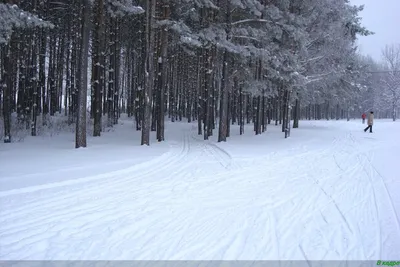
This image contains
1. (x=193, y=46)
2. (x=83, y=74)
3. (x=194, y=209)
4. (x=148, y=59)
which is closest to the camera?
(x=194, y=209)

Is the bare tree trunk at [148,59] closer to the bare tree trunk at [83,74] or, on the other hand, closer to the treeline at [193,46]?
the treeline at [193,46]

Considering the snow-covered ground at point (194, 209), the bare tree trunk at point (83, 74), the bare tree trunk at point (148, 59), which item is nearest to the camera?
the snow-covered ground at point (194, 209)

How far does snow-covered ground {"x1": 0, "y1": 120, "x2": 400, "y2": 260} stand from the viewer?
459 centimetres

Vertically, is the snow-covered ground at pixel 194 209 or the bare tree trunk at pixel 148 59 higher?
the bare tree trunk at pixel 148 59

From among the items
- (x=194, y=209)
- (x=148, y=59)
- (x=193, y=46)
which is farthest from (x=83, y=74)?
(x=194, y=209)

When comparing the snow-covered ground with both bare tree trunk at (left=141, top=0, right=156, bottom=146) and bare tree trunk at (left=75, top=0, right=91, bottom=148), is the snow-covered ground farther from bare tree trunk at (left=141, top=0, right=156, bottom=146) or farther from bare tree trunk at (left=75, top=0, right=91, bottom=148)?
bare tree trunk at (left=141, top=0, right=156, bottom=146)

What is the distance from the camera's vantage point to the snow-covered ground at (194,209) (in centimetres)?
459

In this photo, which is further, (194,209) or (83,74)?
(83,74)

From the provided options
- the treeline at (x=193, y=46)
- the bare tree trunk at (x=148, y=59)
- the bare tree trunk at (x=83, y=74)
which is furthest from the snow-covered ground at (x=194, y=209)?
the treeline at (x=193, y=46)

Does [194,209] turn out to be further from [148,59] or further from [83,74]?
[148,59]

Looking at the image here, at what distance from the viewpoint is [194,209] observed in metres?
6.31

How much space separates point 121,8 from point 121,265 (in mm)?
14920

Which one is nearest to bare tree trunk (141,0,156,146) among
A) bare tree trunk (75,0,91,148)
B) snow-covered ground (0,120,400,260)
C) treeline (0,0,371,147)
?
treeline (0,0,371,147)

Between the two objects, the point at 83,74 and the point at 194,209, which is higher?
the point at 83,74
